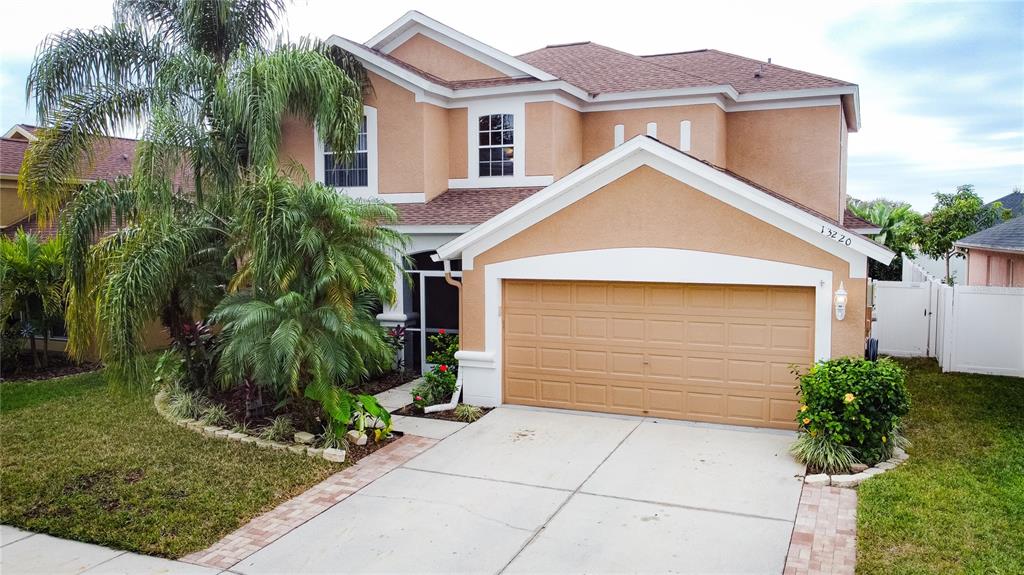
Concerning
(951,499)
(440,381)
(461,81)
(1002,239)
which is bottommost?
(951,499)

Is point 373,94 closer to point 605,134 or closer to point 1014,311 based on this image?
point 605,134

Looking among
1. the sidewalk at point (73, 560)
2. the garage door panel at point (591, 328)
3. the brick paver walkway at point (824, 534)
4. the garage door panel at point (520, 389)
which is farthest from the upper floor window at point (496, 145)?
the sidewalk at point (73, 560)

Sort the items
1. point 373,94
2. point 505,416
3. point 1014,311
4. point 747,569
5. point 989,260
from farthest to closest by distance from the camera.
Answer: point 989,260
point 373,94
point 1014,311
point 505,416
point 747,569

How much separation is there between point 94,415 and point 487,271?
266 inches

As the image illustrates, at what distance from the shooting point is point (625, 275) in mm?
11828

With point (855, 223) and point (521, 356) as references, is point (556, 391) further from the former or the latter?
point (855, 223)

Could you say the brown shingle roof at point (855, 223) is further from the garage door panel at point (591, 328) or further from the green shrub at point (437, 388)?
the green shrub at point (437, 388)

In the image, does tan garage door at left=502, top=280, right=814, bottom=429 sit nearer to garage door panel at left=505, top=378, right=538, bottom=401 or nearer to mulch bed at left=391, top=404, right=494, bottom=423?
garage door panel at left=505, top=378, right=538, bottom=401

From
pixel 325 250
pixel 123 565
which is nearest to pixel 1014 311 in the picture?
pixel 325 250

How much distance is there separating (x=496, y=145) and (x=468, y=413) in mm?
6690

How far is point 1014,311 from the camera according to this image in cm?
1493

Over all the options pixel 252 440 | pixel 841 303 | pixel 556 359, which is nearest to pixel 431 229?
pixel 556 359

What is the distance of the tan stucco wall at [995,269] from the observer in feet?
62.6

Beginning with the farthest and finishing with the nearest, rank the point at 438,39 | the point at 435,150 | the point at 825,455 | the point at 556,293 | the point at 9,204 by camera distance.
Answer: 1. the point at 9,204
2. the point at 438,39
3. the point at 435,150
4. the point at 556,293
5. the point at 825,455
